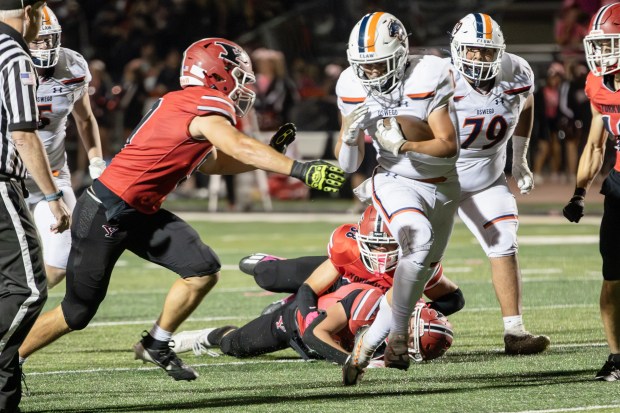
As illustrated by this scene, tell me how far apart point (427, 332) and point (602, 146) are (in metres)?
1.25

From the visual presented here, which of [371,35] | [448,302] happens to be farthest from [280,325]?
[371,35]

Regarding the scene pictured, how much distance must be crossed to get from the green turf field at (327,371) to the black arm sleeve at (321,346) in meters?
0.10

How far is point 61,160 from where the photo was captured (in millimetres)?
7180

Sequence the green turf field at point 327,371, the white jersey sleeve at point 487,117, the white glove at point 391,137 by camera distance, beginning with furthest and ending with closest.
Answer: the white jersey sleeve at point 487,117
the white glove at point 391,137
the green turf field at point 327,371

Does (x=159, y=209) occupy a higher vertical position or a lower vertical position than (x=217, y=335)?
higher

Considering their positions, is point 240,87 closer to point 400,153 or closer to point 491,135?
point 400,153

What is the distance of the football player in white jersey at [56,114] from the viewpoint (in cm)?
684

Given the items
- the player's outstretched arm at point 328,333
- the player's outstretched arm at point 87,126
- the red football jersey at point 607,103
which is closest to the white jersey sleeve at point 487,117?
the red football jersey at point 607,103

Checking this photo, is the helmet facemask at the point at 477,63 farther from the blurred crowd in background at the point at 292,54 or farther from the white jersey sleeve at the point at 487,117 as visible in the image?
the blurred crowd in background at the point at 292,54

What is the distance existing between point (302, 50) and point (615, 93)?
13.5 m

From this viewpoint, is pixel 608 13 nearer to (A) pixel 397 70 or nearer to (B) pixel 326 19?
(A) pixel 397 70

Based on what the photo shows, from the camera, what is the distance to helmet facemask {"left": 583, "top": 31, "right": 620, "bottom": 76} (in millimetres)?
5684

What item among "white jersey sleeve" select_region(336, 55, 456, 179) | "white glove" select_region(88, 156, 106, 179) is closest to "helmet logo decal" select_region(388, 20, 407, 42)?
"white jersey sleeve" select_region(336, 55, 456, 179)

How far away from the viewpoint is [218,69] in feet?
18.4
